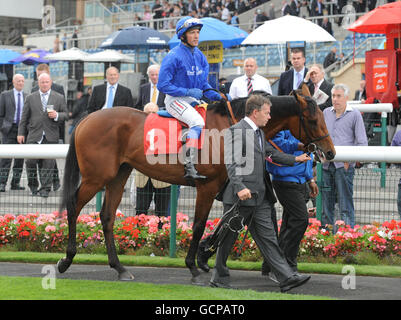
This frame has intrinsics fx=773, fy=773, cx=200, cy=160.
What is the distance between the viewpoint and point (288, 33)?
13766 millimetres

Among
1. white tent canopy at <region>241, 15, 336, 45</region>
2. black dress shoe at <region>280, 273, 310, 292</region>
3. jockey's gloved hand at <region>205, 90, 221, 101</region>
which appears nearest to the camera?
black dress shoe at <region>280, 273, 310, 292</region>

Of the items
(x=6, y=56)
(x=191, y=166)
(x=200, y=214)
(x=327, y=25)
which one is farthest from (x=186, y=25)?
(x=6, y=56)

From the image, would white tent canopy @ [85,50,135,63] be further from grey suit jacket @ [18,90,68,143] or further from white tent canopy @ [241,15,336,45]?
grey suit jacket @ [18,90,68,143]

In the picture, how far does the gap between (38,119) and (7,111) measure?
5.72 feet

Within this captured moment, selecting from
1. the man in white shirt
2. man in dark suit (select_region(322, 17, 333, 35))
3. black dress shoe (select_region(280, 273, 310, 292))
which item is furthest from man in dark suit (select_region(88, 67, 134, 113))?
man in dark suit (select_region(322, 17, 333, 35))

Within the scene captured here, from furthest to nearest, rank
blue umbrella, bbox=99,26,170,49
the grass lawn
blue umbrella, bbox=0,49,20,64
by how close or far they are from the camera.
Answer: blue umbrella, bbox=0,49,20,64
blue umbrella, bbox=99,26,170,49
the grass lawn

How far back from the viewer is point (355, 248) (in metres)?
8.22

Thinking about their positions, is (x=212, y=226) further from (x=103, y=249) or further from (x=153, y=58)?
(x=153, y=58)

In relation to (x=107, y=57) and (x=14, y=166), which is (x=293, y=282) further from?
(x=107, y=57)

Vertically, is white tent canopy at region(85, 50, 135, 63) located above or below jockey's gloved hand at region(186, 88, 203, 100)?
above

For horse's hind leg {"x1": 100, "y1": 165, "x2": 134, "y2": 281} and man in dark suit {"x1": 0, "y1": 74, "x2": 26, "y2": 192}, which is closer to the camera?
horse's hind leg {"x1": 100, "y1": 165, "x2": 134, "y2": 281}

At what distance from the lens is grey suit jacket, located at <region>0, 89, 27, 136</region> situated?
44.3 feet

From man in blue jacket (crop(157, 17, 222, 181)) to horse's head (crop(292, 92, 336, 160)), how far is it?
0.88 meters

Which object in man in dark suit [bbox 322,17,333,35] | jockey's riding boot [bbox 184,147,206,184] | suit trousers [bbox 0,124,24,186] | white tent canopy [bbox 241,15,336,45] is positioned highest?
man in dark suit [bbox 322,17,333,35]
